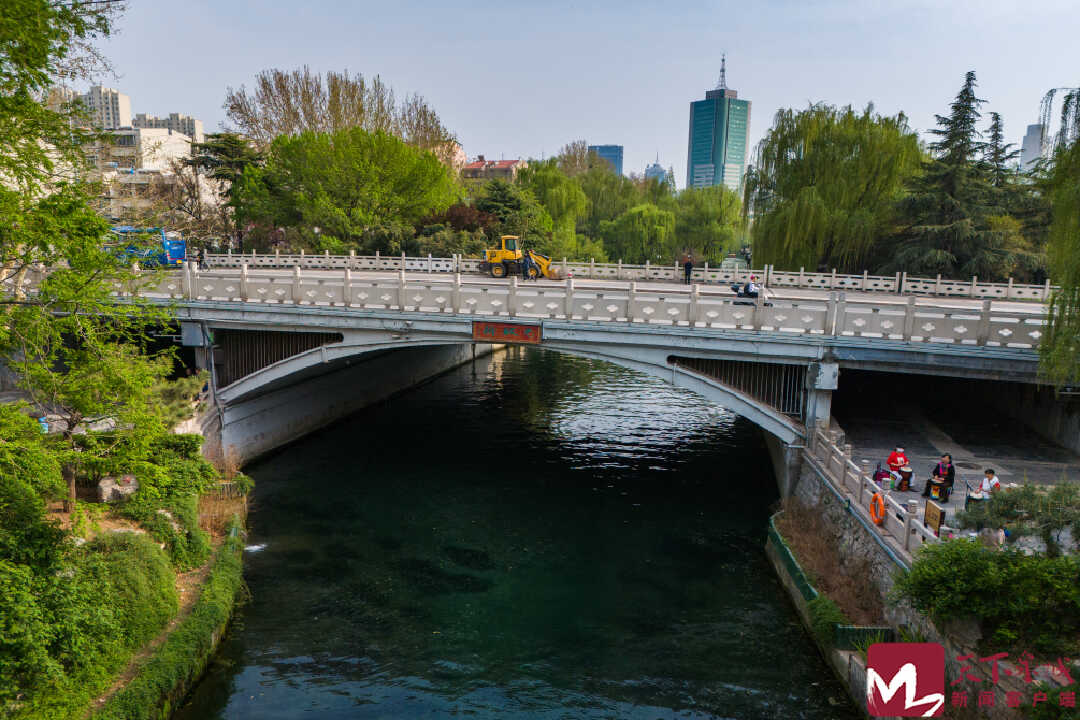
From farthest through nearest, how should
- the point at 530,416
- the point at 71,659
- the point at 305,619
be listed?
the point at 530,416
the point at 305,619
the point at 71,659

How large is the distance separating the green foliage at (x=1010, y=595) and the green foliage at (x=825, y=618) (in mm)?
2784

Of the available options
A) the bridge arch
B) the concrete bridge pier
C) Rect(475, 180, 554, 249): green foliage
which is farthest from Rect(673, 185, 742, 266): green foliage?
the concrete bridge pier

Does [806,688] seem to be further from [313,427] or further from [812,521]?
[313,427]

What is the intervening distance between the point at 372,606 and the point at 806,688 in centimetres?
859

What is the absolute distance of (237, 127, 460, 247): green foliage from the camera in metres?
45.5

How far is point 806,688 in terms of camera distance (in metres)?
12.4

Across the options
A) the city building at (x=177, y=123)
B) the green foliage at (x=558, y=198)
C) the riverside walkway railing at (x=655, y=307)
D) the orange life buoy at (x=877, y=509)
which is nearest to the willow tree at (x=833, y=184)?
the riverside walkway railing at (x=655, y=307)

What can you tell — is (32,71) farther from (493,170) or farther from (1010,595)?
(493,170)

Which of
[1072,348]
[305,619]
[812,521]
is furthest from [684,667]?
[1072,348]

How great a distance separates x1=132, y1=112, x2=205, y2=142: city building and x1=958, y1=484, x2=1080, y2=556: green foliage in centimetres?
14819

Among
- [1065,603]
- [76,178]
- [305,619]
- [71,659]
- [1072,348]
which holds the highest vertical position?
[76,178]

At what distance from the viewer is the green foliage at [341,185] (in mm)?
45469

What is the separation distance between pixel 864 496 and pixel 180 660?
1274 cm

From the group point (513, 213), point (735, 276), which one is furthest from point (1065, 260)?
point (513, 213)
